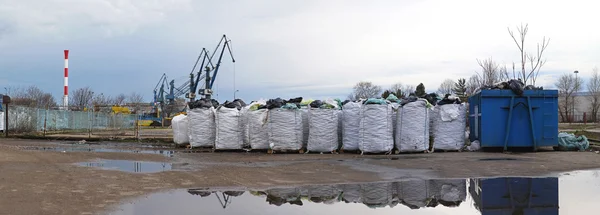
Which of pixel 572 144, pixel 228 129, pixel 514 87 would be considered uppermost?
pixel 514 87

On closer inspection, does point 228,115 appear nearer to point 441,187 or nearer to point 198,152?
point 198,152

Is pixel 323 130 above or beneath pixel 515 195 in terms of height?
above

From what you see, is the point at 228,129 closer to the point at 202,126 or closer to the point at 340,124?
the point at 202,126

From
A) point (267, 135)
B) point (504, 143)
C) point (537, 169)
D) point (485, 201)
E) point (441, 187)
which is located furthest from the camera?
point (267, 135)

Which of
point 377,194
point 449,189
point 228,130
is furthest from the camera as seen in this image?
point 228,130

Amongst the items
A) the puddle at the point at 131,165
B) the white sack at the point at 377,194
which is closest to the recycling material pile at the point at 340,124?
the puddle at the point at 131,165

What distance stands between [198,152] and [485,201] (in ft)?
32.3

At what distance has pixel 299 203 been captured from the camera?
6.40m

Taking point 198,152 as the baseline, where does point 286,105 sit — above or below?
above

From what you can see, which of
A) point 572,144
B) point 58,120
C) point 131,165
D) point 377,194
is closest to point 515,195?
point 377,194

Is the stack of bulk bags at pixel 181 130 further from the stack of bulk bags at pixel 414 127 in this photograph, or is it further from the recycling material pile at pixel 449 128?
the recycling material pile at pixel 449 128

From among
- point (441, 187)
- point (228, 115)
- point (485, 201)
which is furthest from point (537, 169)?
point (228, 115)

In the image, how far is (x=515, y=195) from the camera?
660 centimetres

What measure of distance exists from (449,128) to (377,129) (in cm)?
219
